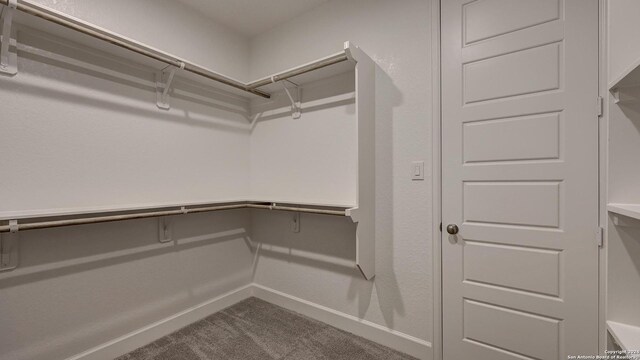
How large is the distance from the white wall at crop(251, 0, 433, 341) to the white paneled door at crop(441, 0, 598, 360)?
14 centimetres

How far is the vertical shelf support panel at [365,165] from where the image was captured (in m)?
1.77

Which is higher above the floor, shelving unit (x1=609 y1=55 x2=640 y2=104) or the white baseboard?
shelving unit (x1=609 y1=55 x2=640 y2=104)

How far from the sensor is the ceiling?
219cm

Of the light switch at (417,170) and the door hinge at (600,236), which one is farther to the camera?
the light switch at (417,170)

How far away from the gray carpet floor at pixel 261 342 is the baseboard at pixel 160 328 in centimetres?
4

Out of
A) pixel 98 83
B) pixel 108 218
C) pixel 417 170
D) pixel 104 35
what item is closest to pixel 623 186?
pixel 417 170

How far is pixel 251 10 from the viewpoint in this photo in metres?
2.29

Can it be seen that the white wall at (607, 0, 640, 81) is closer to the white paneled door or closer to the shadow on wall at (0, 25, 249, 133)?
the white paneled door

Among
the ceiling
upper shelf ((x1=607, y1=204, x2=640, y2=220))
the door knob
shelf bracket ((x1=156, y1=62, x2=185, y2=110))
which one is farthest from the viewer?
the ceiling

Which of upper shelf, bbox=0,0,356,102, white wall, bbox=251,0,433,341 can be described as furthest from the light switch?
upper shelf, bbox=0,0,356,102

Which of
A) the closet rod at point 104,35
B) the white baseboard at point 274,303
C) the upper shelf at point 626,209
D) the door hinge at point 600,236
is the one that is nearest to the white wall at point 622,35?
the upper shelf at point 626,209

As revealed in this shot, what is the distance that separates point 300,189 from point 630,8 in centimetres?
202

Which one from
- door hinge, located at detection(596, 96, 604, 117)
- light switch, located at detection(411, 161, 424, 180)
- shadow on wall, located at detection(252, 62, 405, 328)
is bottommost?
shadow on wall, located at detection(252, 62, 405, 328)

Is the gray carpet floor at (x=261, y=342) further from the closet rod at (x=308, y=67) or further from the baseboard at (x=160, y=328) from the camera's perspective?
the closet rod at (x=308, y=67)
